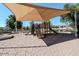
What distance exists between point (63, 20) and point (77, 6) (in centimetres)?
246

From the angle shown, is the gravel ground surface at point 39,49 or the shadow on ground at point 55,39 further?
the shadow on ground at point 55,39

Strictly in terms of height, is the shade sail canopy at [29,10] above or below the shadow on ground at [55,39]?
above

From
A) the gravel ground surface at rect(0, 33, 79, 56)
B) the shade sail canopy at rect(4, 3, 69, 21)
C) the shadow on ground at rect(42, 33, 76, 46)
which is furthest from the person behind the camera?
the shade sail canopy at rect(4, 3, 69, 21)

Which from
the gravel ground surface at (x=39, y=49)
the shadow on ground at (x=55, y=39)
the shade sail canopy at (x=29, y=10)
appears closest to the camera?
the gravel ground surface at (x=39, y=49)

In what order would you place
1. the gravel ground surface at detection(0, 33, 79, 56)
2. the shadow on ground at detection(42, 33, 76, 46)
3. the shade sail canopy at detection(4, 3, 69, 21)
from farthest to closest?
the shade sail canopy at detection(4, 3, 69, 21)
the shadow on ground at detection(42, 33, 76, 46)
the gravel ground surface at detection(0, 33, 79, 56)

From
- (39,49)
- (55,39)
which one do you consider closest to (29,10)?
(55,39)

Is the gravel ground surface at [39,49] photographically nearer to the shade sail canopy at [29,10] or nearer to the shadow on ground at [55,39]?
the shadow on ground at [55,39]

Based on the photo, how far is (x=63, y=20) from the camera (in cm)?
1853

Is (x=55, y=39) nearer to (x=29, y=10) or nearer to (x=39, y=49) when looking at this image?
(x=29, y=10)

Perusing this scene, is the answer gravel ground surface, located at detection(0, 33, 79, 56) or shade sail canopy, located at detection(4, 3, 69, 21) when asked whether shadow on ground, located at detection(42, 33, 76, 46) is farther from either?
shade sail canopy, located at detection(4, 3, 69, 21)

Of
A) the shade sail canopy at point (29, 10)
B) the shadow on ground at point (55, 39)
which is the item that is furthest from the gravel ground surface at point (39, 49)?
the shade sail canopy at point (29, 10)

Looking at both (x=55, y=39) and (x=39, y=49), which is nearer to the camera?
(x=39, y=49)

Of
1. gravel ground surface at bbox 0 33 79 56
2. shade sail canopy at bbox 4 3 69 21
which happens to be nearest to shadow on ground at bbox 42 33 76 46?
gravel ground surface at bbox 0 33 79 56

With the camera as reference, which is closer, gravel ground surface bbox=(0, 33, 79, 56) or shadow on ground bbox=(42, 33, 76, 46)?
gravel ground surface bbox=(0, 33, 79, 56)
